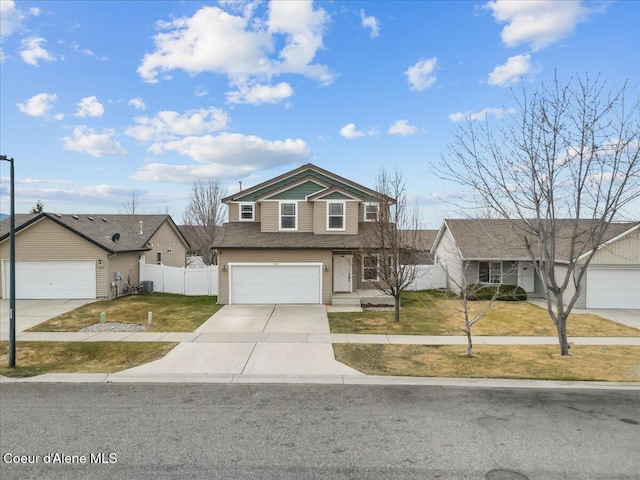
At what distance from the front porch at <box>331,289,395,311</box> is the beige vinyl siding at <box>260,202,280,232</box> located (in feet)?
17.2

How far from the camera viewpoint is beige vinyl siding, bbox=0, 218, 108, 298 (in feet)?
67.1

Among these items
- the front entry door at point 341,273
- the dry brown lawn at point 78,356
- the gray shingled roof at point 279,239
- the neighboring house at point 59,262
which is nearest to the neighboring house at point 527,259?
the front entry door at point 341,273

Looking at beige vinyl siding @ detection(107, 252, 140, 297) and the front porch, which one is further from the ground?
beige vinyl siding @ detection(107, 252, 140, 297)

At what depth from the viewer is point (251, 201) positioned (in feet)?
75.3

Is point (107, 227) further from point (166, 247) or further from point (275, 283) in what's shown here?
point (275, 283)

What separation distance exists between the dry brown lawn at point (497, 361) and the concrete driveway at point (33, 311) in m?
12.2

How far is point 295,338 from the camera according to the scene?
41.7 ft

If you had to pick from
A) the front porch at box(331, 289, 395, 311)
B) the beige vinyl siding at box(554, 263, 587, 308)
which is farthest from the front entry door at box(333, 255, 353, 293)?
the beige vinyl siding at box(554, 263, 587, 308)

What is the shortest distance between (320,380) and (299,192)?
1402 cm

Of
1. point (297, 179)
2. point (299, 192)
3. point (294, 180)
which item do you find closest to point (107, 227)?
point (294, 180)

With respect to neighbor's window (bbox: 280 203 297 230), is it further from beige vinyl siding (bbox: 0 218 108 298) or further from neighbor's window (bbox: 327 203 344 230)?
beige vinyl siding (bbox: 0 218 108 298)

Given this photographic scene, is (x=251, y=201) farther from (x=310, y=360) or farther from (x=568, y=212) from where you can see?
(x=568, y=212)

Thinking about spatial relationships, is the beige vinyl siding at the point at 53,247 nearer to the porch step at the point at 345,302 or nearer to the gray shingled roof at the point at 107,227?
the gray shingled roof at the point at 107,227

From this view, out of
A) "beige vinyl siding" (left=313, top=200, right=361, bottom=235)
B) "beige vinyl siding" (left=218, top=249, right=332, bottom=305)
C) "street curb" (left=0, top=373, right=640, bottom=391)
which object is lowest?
"street curb" (left=0, top=373, right=640, bottom=391)
